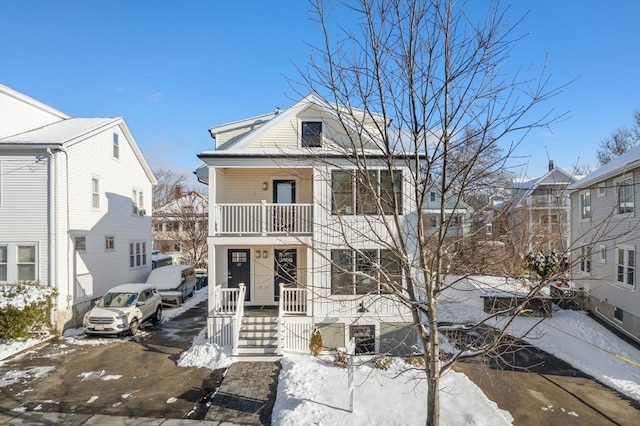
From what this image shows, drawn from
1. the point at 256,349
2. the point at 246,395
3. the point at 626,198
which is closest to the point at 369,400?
the point at 246,395

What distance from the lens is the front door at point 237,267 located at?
13688mm

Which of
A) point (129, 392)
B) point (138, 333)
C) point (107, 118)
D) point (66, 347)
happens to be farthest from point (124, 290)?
point (107, 118)

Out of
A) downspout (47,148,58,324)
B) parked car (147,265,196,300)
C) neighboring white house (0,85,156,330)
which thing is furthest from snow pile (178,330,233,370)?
parked car (147,265,196,300)

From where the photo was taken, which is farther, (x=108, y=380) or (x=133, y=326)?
(x=133, y=326)

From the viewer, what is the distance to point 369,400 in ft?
26.2

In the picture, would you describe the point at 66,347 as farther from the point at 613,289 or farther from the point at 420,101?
the point at 613,289

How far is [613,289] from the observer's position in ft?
47.9

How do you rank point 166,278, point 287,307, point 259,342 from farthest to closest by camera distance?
point 166,278, point 287,307, point 259,342

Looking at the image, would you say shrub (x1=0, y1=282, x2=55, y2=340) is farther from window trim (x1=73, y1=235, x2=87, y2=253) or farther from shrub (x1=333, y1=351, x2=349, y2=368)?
shrub (x1=333, y1=351, x2=349, y2=368)

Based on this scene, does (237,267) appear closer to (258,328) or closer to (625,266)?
(258,328)

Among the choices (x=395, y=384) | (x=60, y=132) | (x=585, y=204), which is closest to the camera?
(x=395, y=384)

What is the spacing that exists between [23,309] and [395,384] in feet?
38.8

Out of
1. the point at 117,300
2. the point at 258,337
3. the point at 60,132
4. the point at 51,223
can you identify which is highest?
the point at 60,132

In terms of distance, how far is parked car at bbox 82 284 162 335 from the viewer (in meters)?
12.4
